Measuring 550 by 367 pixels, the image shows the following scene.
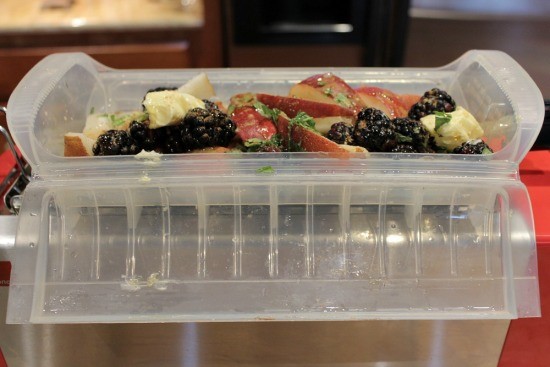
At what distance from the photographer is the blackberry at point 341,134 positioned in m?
0.79

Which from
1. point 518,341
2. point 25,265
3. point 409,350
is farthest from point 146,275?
point 518,341

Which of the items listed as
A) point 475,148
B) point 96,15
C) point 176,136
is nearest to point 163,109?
point 176,136

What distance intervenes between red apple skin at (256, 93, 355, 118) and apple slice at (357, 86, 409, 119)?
0.22 feet

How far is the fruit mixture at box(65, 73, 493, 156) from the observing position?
2.54 feet

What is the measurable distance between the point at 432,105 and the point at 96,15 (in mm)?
1620

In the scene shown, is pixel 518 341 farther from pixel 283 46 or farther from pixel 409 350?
pixel 283 46

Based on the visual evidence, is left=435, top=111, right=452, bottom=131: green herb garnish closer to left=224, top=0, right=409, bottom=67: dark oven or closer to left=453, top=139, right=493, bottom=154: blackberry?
left=453, top=139, right=493, bottom=154: blackberry

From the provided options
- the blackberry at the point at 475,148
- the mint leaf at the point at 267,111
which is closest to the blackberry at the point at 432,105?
the blackberry at the point at 475,148

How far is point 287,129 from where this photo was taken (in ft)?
2.69

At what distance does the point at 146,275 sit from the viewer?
27.9 inches

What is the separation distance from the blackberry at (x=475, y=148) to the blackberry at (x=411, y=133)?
0.19 ft

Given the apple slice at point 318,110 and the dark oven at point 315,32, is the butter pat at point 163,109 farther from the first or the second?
the dark oven at point 315,32

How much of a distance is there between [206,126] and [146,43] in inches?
53.5

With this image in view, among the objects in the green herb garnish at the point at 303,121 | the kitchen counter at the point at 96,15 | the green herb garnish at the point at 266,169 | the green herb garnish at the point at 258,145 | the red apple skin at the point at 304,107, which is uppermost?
the kitchen counter at the point at 96,15
